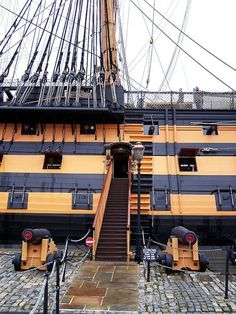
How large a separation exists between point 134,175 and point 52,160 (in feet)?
12.2

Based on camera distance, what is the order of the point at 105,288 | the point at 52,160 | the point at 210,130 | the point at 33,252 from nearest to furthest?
the point at 105,288 → the point at 33,252 → the point at 52,160 → the point at 210,130

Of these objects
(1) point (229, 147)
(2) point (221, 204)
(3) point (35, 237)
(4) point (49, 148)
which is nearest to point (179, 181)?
(2) point (221, 204)

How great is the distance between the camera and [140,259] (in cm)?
1101

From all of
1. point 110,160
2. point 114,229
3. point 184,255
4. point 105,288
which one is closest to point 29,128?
point 110,160

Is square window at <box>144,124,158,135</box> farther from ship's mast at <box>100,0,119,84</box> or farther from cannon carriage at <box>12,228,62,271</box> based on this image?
cannon carriage at <box>12,228,62,271</box>

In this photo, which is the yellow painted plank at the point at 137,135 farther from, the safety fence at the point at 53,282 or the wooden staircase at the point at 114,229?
the safety fence at the point at 53,282

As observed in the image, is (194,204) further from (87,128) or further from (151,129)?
(87,128)

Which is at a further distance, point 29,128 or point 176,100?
point 176,100

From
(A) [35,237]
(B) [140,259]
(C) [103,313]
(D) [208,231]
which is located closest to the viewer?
(C) [103,313]

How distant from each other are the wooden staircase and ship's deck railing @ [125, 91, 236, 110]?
4.87 meters

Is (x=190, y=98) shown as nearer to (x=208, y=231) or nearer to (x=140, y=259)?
(x=208, y=231)

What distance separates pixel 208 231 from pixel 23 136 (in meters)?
9.28

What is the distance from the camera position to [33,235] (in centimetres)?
994

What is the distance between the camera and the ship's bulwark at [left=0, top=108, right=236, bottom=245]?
13.8 metres
